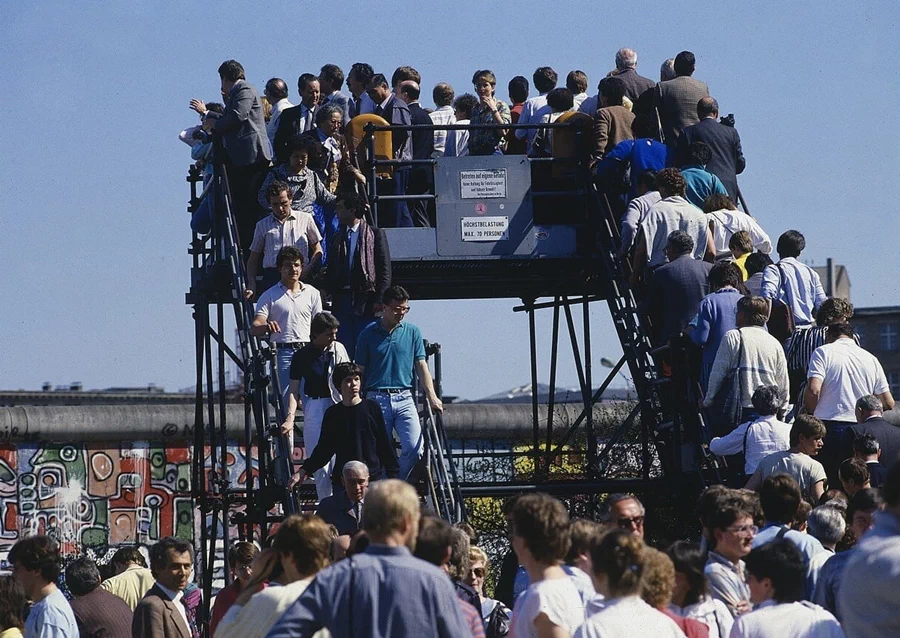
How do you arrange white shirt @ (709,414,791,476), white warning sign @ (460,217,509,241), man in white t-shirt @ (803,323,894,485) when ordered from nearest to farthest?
white shirt @ (709,414,791,476)
man in white t-shirt @ (803,323,894,485)
white warning sign @ (460,217,509,241)

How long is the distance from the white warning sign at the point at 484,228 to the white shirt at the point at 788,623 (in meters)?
9.56

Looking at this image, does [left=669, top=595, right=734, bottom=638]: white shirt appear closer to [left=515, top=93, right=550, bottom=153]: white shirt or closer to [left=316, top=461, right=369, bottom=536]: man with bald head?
[left=316, top=461, right=369, bottom=536]: man with bald head

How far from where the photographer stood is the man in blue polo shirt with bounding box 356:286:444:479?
12773mm

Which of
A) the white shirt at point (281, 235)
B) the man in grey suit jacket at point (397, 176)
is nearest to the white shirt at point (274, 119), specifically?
the man in grey suit jacket at point (397, 176)

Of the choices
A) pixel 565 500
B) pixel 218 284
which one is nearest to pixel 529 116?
pixel 218 284

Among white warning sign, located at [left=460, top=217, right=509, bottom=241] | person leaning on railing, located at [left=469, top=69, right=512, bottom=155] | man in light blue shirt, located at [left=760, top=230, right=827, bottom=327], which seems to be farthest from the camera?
person leaning on railing, located at [left=469, top=69, right=512, bottom=155]

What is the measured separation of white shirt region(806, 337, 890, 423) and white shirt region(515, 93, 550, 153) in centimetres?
523

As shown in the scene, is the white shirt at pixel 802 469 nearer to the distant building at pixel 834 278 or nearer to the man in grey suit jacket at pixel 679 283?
the man in grey suit jacket at pixel 679 283

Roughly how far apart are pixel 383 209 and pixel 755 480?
6.44 m

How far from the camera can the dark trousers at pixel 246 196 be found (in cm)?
1591

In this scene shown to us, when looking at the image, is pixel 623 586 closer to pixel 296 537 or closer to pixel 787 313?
pixel 296 537

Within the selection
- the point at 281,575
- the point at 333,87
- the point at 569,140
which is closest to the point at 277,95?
the point at 333,87

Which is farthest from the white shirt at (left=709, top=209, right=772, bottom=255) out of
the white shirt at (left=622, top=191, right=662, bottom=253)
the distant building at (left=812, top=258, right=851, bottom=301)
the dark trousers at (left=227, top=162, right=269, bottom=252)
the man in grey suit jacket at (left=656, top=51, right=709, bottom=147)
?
the distant building at (left=812, top=258, right=851, bottom=301)

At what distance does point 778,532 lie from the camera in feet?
27.6
